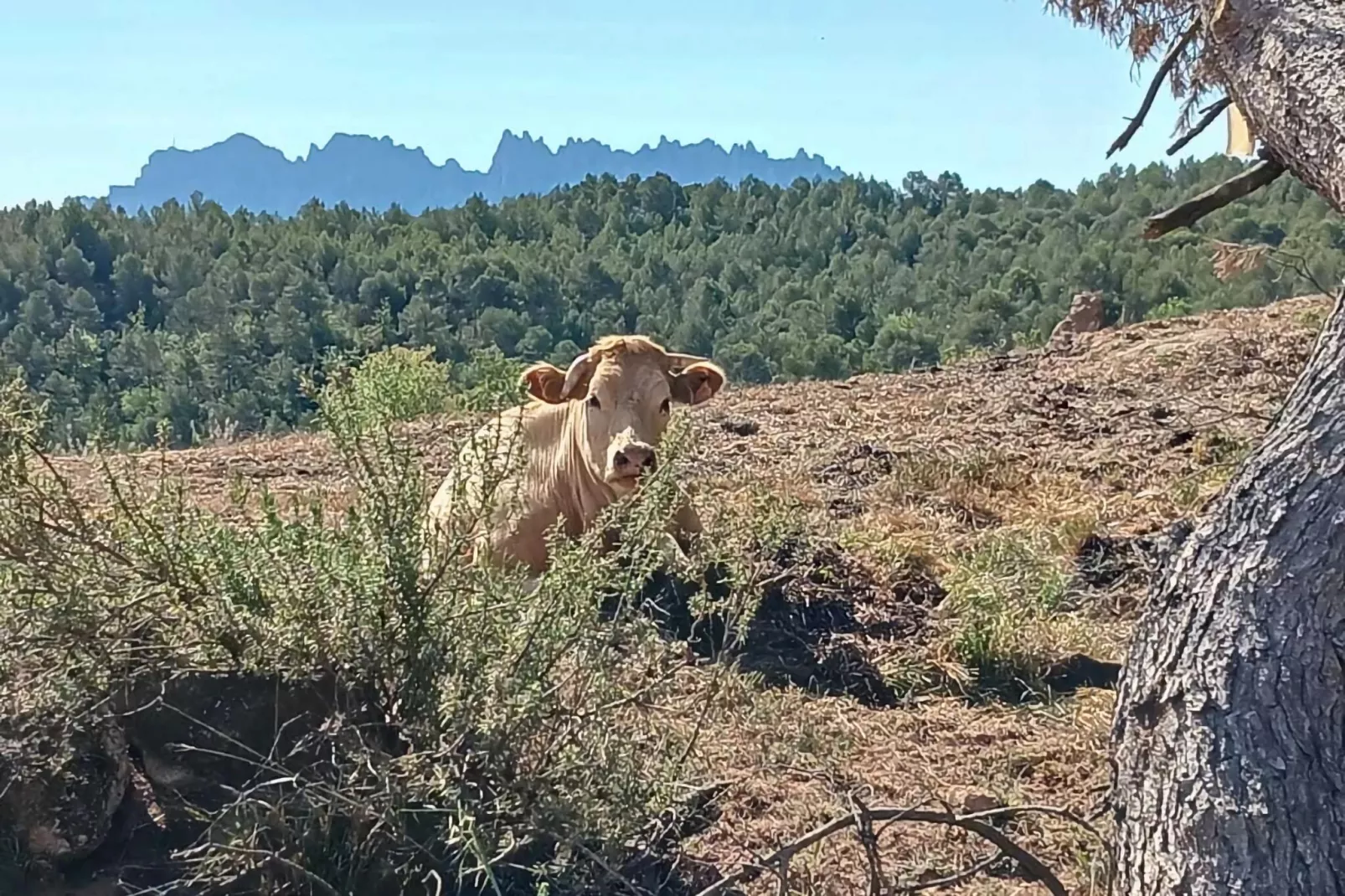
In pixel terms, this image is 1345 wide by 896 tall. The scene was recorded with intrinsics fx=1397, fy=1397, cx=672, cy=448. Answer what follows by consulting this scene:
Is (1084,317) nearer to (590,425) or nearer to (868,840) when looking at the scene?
(590,425)

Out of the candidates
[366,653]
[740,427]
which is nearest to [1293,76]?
[366,653]

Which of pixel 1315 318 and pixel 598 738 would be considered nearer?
pixel 598 738

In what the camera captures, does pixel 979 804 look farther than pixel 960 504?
No

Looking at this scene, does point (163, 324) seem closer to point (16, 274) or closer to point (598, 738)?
point (16, 274)

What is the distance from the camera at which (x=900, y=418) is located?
8.77m

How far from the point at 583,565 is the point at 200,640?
0.86m

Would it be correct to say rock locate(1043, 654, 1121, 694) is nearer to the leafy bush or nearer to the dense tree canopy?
the leafy bush

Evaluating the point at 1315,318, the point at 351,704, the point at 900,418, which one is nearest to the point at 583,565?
the point at 351,704

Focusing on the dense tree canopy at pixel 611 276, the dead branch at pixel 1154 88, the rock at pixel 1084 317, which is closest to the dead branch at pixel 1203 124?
the dead branch at pixel 1154 88

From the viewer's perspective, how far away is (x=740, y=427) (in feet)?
28.5

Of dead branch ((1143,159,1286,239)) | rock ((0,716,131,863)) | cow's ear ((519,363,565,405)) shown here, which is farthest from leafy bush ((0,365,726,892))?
cow's ear ((519,363,565,405))

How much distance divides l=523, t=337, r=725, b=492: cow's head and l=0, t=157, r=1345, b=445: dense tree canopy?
34.0 feet

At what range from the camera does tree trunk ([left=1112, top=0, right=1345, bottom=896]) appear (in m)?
2.16

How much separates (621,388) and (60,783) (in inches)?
116
